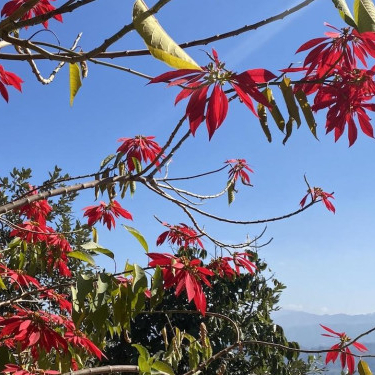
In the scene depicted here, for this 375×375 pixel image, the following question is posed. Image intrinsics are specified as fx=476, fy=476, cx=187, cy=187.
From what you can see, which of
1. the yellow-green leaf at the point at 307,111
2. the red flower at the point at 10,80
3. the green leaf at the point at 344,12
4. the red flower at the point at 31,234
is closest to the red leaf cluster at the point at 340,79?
the yellow-green leaf at the point at 307,111

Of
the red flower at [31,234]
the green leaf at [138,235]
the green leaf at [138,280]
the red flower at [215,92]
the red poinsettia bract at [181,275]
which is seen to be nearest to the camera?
the red flower at [215,92]

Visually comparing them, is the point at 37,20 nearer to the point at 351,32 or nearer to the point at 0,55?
the point at 0,55

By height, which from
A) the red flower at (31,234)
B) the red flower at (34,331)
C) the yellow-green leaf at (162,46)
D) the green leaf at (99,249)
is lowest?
the red flower at (34,331)

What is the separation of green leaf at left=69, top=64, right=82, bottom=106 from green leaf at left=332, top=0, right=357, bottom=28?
58 centimetres

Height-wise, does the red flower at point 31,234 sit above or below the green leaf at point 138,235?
above

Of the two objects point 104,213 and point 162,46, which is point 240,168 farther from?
point 162,46

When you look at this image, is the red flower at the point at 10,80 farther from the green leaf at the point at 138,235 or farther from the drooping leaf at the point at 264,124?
the drooping leaf at the point at 264,124

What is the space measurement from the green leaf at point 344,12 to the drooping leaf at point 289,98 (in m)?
0.18

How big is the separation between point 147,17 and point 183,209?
85 centimetres

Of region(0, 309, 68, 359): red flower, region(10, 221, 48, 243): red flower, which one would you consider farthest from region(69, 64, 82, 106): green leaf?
region(10, 221, 48, 243): red flower

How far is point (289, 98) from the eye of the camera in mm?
705

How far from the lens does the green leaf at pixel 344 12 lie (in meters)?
0.50

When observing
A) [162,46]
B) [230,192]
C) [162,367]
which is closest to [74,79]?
[162,46]

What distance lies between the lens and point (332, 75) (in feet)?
2.93
